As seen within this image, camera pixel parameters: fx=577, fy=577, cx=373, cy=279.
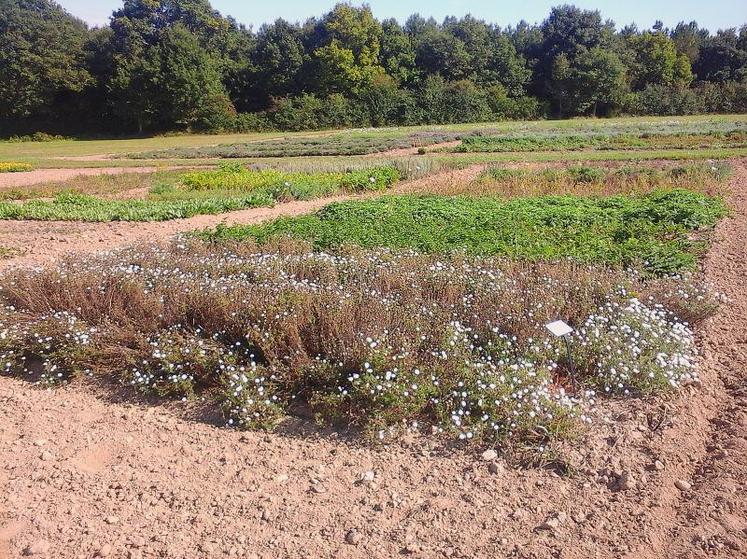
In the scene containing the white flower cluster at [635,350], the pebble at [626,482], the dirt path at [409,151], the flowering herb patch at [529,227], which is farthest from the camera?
the dirt path at [409,151]

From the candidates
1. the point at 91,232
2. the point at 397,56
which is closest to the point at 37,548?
the point at 91,232

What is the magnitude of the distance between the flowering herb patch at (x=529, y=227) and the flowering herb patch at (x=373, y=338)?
94cm

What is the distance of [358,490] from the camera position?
162 inches

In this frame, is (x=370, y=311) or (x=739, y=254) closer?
(x=370, y=311)

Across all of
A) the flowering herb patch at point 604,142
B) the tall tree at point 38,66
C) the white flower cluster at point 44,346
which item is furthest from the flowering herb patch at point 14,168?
the tall tree at point 38,66

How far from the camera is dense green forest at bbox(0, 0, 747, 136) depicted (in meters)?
47.6

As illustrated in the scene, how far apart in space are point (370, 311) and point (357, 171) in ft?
41.5

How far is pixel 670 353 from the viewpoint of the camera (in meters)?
5.37

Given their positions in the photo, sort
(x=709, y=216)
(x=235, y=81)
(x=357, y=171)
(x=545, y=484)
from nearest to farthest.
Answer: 1. (x=545, y=484)
2. (x=709, y=216)
3. (x=357, y=171)
4. (x=235, y=81)

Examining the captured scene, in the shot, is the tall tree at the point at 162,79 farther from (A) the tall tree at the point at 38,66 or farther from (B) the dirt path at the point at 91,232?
(B) the dirt path at the point at 91,232

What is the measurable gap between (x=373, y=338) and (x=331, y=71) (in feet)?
169

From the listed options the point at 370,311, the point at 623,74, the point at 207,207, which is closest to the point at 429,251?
the point at 370,311

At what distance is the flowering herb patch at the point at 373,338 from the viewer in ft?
15.9

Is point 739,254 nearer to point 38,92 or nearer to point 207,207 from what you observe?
point 207,207
